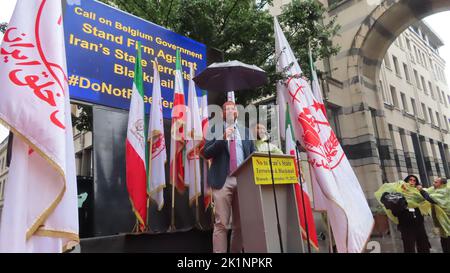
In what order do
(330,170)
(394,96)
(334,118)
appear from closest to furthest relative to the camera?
(330,170)
(334,118)
(394,96)

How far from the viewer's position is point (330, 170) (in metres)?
4.29

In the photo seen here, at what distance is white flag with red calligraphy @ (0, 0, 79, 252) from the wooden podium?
5.52ft

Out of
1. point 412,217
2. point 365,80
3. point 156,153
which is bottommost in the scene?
point 412,217

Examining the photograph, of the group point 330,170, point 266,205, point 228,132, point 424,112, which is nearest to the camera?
point 266,205

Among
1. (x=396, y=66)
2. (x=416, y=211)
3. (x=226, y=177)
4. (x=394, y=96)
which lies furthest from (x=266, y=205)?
(x=396, y=66)

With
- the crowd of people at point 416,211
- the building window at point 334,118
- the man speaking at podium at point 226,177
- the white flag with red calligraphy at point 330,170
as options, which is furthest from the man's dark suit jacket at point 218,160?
the building window at point 334,118

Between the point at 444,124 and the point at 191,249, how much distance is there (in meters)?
32.8

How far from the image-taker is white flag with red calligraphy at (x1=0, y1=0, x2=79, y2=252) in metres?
2.28

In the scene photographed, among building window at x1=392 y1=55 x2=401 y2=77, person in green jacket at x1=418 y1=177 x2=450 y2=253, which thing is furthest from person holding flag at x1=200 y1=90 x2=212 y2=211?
building window at x1=392 y1=55 x2=401 y2=77

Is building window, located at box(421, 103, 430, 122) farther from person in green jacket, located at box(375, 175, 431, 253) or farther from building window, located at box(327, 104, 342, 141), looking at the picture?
person in green jacket, located at box(375, 175, 431, 253)

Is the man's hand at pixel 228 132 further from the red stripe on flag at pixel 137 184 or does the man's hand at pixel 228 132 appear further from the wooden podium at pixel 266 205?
the red stripe on flag at pixel 137 184

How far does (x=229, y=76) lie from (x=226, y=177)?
2138 millimetres

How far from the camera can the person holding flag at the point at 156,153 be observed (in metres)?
5.32

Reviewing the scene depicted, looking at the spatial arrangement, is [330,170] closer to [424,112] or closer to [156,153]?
[156,153]
